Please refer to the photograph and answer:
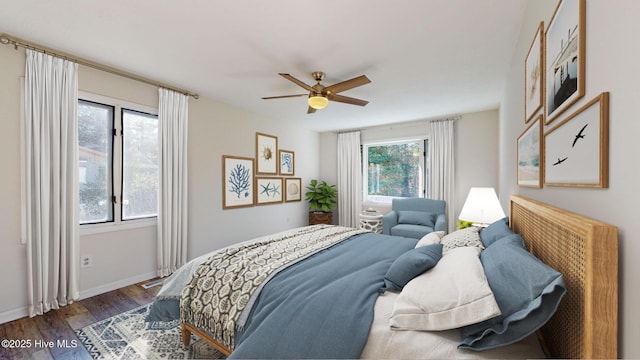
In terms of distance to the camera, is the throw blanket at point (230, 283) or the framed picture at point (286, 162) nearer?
the throw blanket at point (230, 283)

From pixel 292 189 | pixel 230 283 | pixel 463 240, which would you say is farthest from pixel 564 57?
pixel 292 189

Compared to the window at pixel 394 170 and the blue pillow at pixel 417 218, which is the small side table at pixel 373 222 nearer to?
the blue pillow at pixel 417 218

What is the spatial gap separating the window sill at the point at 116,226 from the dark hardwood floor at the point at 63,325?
70cm

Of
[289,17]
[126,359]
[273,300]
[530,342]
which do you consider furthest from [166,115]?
[530,342]


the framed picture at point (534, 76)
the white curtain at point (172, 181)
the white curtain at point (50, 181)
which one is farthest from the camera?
the white curtain at point (172, 181)

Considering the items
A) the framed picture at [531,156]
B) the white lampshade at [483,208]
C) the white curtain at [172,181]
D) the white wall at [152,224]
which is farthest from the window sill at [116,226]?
the framed picture at [531,156]

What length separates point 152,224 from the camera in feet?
10.7

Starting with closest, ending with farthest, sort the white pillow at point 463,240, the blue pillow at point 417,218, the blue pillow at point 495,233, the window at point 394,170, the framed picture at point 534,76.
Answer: the framed picture at point 534,76 → the blue pillow at point 495,233 → the white pillow at point 463,240 → the blue pillow at point 417,218 → the window at point 394,170

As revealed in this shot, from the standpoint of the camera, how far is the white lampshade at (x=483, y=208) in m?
2.60

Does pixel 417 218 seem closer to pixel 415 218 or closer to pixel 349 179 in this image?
pixel 415 218

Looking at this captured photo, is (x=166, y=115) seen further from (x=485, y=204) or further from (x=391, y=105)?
(x=485, y=204)

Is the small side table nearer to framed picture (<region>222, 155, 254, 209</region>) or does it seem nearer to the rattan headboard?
framed picture (<region>222, 155, 254, 209</region>)

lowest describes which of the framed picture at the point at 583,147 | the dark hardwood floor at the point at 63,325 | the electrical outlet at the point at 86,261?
the dark hardwood floor at the point at 63,325

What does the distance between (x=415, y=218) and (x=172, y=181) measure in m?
3.84
